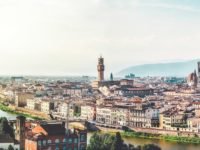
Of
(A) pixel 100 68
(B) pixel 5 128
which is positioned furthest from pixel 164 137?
(A) pixel 100 68

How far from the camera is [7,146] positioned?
41.1ft

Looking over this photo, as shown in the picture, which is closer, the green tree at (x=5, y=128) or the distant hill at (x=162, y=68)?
the green tree at (x=5, y=128)

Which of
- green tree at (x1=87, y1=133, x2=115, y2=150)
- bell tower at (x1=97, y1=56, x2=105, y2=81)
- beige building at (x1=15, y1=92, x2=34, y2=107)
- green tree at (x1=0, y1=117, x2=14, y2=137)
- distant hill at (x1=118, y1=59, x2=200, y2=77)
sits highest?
distant hill at (x1=118, y1=59, x2=200, y2=77)

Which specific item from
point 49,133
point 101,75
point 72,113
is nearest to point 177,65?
point 101,75

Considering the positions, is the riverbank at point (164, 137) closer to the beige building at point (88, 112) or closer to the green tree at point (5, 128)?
the beige building at point (88, 112)

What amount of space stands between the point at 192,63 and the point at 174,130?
16682 cm

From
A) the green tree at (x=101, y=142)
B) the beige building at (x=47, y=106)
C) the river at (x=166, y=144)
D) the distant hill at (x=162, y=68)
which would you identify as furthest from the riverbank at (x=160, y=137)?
the distant hill at (x=162, y=68)

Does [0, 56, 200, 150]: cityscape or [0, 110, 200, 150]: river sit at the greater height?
[0, 56, 200, 150]: cityscape

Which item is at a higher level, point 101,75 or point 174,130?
point 101,75

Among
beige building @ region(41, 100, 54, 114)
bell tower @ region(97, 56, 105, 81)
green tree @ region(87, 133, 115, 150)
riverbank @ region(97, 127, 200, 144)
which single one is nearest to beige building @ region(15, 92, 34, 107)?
beige building @ region(41, 100, 54, 114)

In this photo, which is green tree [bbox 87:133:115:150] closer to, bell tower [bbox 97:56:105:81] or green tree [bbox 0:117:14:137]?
green tree [bbox 0:117:14:137]

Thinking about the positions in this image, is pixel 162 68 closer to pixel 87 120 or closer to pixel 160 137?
pixel 87 120

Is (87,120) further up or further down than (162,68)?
further down

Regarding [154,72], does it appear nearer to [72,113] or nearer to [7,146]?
[72,113]
